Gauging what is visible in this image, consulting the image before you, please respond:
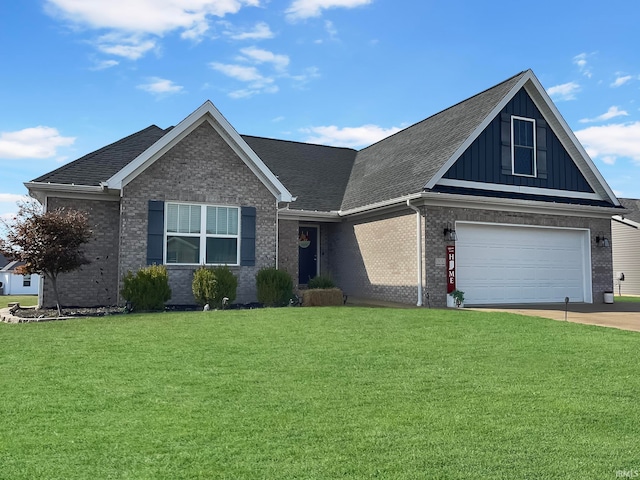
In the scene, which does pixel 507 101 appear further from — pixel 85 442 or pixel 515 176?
pixel 85 442

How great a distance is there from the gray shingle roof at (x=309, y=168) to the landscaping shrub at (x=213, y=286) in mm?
5482

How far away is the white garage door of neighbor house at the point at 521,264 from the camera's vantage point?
53.1 feet

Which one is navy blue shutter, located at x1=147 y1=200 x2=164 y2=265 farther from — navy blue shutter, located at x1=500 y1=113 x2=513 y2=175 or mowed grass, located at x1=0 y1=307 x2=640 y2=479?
navy blue shutter, located at x1=500 y1=113 x2=513 y2=175

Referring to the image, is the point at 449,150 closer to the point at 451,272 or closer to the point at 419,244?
the point at 419,244

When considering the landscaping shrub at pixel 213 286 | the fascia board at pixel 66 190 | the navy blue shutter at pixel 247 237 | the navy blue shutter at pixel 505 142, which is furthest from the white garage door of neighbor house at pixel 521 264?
the fascia board at pixel 66 190

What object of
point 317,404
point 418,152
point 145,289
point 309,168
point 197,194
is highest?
point 309,168

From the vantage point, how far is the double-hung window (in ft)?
47.5

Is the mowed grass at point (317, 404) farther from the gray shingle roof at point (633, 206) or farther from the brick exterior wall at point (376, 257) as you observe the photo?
the gray shingle roof at point (633, 206)

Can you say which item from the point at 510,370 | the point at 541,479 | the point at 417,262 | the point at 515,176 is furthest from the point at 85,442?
the point at 515,176

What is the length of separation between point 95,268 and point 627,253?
89.4ft

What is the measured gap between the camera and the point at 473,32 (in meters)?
14.1

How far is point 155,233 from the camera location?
14148mm

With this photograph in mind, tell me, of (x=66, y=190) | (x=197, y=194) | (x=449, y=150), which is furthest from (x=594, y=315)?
(x=66, y=190)

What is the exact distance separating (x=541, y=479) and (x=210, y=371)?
4.15 metres
